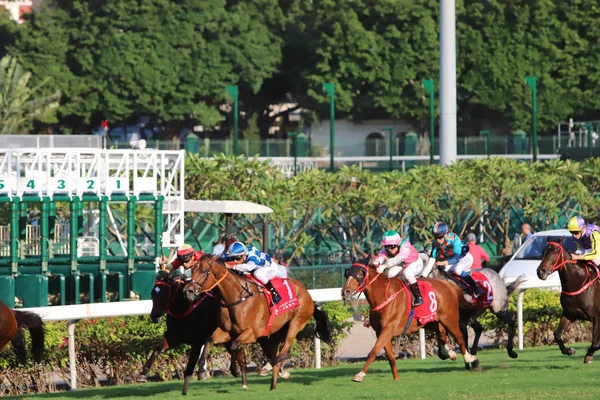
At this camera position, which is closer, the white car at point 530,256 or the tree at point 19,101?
the white car at point 530,256

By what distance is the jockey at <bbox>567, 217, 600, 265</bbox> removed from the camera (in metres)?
12.7

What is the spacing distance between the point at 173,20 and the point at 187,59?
193 cm

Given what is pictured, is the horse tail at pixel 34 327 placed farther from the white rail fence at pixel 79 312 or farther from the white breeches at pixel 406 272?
the white breeches at pixel 406 272

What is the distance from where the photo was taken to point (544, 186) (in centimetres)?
2802

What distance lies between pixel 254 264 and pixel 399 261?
1439 millimetres

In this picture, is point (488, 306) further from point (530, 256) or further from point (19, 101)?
point (19, 101)

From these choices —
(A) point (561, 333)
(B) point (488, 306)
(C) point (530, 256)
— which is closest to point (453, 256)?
(B) point (488, 306)

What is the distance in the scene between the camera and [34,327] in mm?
11367

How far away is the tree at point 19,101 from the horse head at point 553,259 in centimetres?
3203

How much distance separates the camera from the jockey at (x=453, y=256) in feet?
43.9

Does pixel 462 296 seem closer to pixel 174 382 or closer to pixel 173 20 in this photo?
pixel 174 382

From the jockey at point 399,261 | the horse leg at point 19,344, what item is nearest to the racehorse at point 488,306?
the jockey at point 399,261

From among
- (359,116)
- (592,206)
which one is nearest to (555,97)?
(359,116)

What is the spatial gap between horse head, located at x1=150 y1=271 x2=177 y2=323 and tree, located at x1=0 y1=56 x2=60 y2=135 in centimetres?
3158
